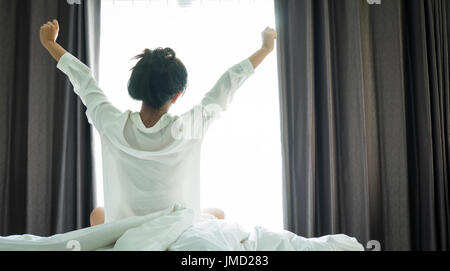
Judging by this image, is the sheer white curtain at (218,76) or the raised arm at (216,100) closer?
the raised arm at (216,100)

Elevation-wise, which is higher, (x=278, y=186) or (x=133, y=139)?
(x=133, y=139)

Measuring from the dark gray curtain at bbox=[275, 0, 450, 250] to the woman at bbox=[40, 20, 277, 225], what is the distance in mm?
1086

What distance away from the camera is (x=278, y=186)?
219 cm

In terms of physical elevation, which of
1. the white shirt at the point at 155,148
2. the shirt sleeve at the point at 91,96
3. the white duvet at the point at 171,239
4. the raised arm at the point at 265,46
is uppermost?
the raised arm at the point at 265,46

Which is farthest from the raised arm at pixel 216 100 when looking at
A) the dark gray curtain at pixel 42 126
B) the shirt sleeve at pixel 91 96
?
the dark gray curtain at pixel 42 126

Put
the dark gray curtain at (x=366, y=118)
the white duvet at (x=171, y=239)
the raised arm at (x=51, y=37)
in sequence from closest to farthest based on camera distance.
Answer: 1. the white duvet at (x=171, y=239)
2. the raised arm at (x=51, y=37)
3. the dark gray curtain at (x=366, y=118)

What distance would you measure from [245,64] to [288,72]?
1.13 metres

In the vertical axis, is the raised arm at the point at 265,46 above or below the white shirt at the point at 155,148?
above

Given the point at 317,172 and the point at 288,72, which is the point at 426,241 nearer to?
the point at 317,172

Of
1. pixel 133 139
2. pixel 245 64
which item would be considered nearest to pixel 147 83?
pixel 133 139

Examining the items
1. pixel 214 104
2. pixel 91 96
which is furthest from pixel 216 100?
pixel 91 96

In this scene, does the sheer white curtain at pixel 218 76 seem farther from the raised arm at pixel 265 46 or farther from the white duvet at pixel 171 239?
the white duvet at pixel 171 239

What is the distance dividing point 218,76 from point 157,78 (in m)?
1.19

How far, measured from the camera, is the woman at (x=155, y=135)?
109 centimetres
